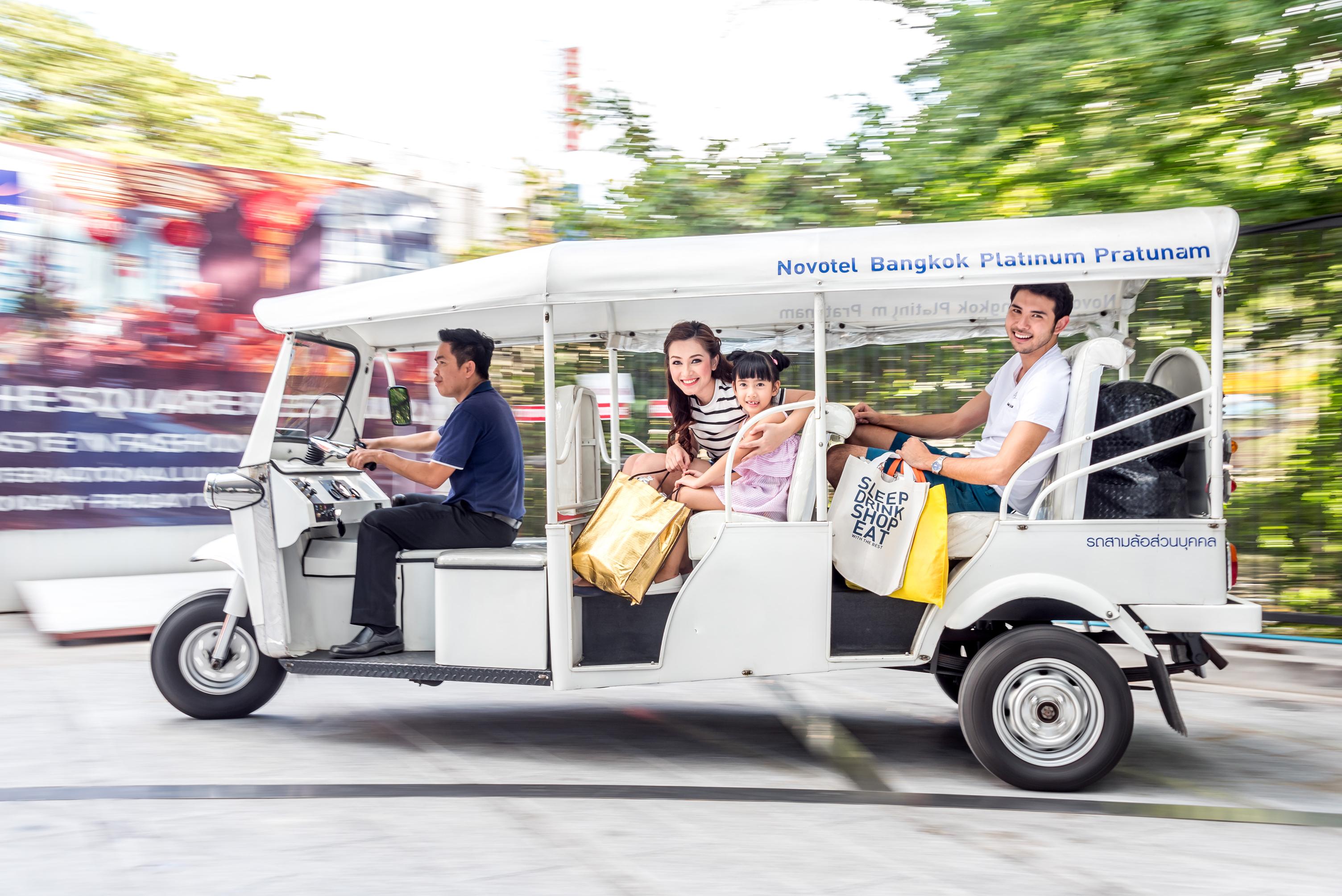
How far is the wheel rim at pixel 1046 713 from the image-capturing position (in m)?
4.20

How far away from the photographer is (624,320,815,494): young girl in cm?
489

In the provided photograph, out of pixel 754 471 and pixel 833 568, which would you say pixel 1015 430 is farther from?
pixel 754 471

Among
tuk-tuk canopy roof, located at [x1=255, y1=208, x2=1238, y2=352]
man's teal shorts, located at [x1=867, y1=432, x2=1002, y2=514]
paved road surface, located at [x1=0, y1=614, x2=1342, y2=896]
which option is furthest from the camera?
man's teal shorts, located at [x1=867, y1=432, x2=1002, y2=514]

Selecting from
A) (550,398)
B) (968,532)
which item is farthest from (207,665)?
(968,532)

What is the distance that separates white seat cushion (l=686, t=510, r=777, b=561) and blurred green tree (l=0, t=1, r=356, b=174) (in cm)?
1067

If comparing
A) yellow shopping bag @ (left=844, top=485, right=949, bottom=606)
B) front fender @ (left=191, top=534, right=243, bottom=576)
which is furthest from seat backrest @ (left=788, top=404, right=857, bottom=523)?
front fender @ (left=191, top=534, right=243, bottom=576)

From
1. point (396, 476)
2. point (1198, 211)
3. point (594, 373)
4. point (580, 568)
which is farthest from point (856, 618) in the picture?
point (396, 476)

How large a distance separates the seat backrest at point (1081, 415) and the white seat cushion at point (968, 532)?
0.21m

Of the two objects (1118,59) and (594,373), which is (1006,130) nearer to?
(1118,59)

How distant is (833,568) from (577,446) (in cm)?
171

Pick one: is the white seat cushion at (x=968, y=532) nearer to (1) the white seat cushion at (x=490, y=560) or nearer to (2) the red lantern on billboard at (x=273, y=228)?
(1) the white seat cushion at (x=490, y=560)

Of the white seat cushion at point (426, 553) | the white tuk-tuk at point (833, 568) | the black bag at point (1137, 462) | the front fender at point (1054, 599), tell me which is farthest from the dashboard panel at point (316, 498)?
the black bag at point (1137, 462)

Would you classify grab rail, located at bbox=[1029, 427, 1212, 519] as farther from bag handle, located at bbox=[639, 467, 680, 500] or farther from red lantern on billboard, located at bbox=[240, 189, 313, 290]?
red lantern on billboard, located at bbox=[240, 189, 313, 290]

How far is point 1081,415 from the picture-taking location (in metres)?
4.30
